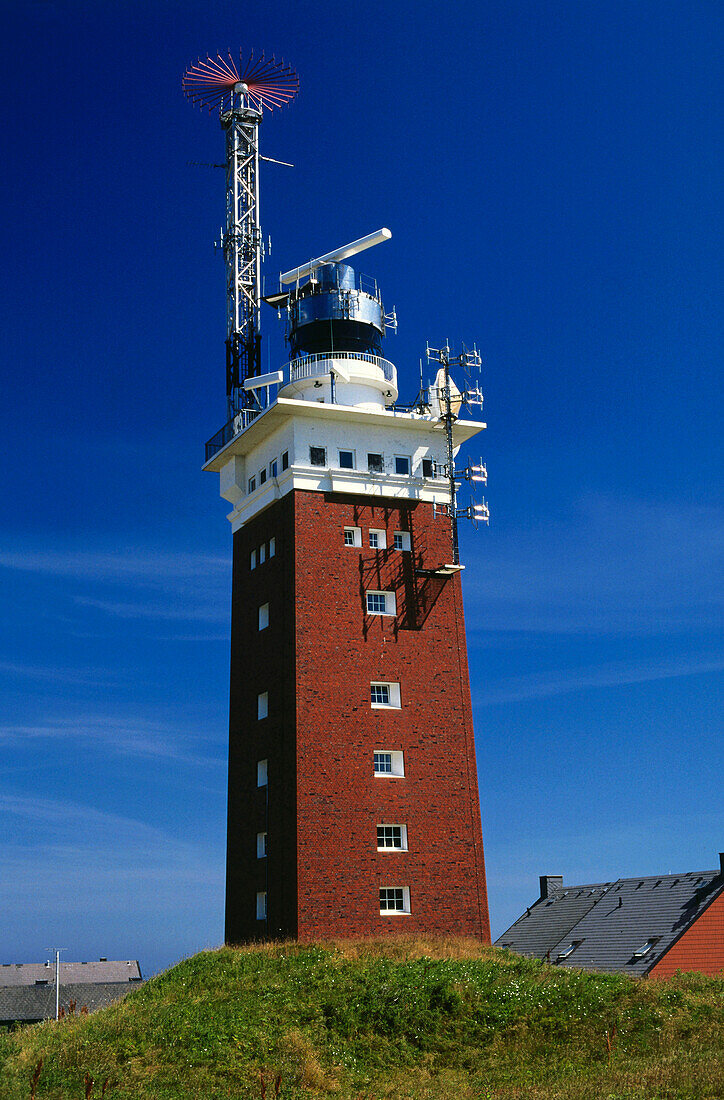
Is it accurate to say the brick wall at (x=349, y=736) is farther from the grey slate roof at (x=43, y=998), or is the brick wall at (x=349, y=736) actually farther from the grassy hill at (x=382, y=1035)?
the grey slate roof at (x=43, y=998)

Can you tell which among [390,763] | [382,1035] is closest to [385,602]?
[390,763]

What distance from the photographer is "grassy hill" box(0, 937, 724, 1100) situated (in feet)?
102

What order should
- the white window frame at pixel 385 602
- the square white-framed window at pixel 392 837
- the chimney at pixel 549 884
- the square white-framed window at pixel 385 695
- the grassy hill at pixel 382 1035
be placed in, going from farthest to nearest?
1. the chimney at pixel 549 884
2. the white window frame at pixel 385 602
3. the square white-framed window at pixel 385 695
4. the square white-framed window at pixel 392 837
5. the grassy hill at pixel 382 1035

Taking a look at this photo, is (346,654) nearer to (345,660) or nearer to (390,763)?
(345,660)

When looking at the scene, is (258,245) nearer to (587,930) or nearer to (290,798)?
(290,798)

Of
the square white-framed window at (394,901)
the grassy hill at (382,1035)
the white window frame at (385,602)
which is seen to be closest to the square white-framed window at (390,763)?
the square white-framed window at (394,901)

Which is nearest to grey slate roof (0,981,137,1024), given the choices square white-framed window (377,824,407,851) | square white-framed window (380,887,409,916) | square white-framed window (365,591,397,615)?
square white-framed window (380,887,409,916)

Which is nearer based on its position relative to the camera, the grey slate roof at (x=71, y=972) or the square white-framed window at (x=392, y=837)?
the square white-framed window at (x=392, y=837)

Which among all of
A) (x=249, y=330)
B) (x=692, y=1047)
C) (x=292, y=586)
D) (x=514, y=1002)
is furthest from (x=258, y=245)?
(x=692, y=1047)

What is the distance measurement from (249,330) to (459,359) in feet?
37.2

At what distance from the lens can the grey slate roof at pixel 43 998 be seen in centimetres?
8675

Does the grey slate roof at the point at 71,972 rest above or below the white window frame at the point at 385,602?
below

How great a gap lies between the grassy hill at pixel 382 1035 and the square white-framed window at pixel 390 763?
8024mm

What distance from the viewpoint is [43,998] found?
9012 cm
